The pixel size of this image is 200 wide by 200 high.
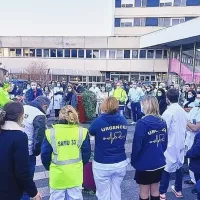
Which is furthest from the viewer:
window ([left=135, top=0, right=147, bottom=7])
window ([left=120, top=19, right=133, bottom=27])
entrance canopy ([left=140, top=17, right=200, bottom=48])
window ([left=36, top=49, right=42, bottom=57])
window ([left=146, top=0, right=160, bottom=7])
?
window ([left=120, top=19, right=133, bottom=27])

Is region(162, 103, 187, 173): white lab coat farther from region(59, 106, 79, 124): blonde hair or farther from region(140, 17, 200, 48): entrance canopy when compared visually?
region(140, 17, 200, 48): entrance canopy

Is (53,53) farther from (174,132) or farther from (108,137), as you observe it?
(108,137)

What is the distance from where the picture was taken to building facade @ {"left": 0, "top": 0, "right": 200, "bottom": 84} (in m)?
33.3

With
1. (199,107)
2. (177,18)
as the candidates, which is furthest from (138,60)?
(199,107)

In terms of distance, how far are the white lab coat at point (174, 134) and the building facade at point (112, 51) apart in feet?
94.6

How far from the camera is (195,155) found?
3.96 m

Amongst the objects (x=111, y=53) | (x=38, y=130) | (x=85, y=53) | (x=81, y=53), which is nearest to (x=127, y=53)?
(x=111, y=53)

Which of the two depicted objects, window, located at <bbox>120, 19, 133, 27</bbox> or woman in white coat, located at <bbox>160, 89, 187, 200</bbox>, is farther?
window, located at <bbox>120, 19, 133, 27</bbox>

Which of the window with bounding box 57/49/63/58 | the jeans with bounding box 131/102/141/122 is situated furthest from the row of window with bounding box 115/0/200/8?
the jeans with bounding box 131/102/141/122

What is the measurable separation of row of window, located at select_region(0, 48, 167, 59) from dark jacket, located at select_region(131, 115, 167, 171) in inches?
1192

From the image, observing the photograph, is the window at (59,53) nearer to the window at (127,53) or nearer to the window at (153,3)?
the window at (127,53)

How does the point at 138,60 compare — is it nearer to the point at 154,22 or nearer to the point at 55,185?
the point at 154,22

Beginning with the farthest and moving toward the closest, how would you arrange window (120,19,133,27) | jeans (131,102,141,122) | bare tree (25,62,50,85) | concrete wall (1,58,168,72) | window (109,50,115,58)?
window (120,19,133,27) < window (109,50,115,58) < concrete wall (1,58,168,72) < bare tree (25,62,50,85) < jeans (131,102,141,122)

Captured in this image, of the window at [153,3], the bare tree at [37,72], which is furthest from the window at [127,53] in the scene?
the bare tree at [37,72]
